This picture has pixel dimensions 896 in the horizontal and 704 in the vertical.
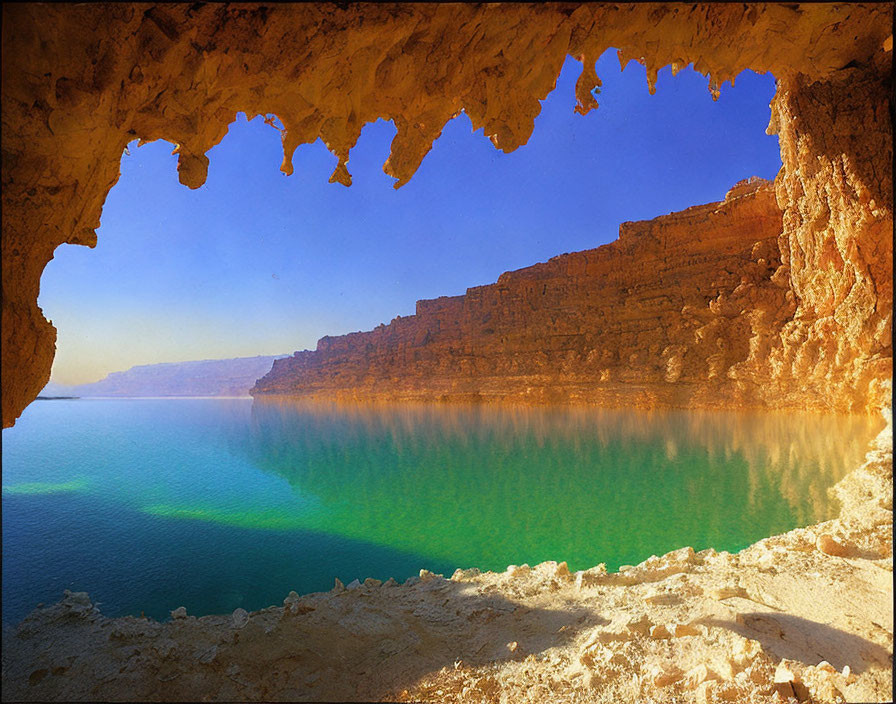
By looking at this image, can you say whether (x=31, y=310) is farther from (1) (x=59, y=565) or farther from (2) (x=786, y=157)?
(2) (x=786, y=157)

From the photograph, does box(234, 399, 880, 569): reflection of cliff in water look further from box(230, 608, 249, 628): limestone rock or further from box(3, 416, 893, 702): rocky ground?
box(230, 608, 249, 628): limestone rock

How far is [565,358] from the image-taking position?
87.1 ft

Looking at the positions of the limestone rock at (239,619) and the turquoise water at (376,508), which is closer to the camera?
the limestone rock at (239,619)

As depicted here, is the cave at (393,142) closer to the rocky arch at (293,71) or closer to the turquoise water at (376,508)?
the rocky arch at (293,71)

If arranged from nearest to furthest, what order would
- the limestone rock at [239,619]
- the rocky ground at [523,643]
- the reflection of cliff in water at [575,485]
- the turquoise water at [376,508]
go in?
1. the rocky ground at [523,643]
2. the limestone rock at [239,619]
3. the turquoise water at [376,508]
4. the reflection of cliff in water at [575,485]

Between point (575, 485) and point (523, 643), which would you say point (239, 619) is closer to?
point (523, 643)

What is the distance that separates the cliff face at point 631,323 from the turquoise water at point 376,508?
9048 mm

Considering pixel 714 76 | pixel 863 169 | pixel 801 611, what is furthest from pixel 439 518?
pixel 863 169

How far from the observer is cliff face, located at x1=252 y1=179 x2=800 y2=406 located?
2138cm

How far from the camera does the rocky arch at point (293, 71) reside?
224 centimetres

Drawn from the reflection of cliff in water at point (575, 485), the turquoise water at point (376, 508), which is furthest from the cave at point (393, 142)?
the reflection of cliff in water at point (575, 485)

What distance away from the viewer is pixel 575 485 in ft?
25.7

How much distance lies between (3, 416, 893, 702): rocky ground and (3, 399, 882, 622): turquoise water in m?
1.28

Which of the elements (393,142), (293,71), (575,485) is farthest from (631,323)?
(293,71)
